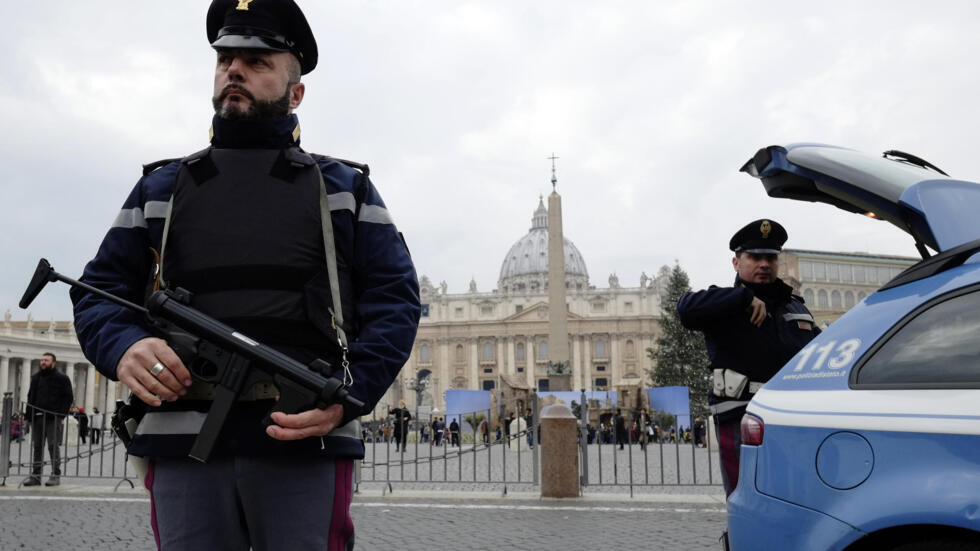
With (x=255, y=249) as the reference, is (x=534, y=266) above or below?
above

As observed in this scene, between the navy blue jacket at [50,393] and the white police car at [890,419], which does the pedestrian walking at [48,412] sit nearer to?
the navy blue jacket at [50,393]

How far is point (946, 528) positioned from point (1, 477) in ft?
42.1

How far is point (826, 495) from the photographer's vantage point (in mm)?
2627

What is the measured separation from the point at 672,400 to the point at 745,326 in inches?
1171

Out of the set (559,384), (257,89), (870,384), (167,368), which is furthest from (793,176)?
(559,384)

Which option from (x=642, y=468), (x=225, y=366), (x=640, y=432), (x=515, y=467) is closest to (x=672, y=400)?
Result: (x=640, y=432)

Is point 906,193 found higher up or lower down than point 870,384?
higher up

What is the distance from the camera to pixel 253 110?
2.42 meters

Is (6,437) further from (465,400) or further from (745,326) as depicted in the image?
Result: (465,400)

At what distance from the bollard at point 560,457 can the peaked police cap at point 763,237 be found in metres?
5.40

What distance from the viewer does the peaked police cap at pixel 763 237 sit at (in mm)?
4848

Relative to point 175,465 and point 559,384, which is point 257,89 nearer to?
point 175,465

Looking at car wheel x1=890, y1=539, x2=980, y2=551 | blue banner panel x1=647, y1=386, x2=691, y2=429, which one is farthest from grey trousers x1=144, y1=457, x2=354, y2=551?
blue banner panel x1=647, y1=386, x2=691, y2=429

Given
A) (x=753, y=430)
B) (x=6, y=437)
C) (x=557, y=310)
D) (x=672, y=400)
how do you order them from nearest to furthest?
(x=753, y=430), (x=6, y=437), (x=672, y=400), (x=557, y=310)
